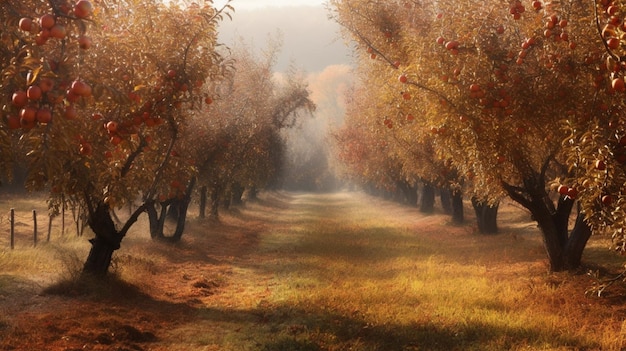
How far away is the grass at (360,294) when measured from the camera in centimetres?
869

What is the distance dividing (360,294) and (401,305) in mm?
1265

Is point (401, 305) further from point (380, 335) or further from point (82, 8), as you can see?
point (82, 8)

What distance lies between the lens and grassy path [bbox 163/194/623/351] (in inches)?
337

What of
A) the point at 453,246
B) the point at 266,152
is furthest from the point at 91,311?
the point at 266,152

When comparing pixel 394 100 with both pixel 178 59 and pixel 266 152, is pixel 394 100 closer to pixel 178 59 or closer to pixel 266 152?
pixel 178 59

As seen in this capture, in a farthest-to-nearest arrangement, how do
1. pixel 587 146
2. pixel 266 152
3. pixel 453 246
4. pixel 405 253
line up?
pixel 266 152
pixel 453 246
pixel 405 253
pixel 587 146

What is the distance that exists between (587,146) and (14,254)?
50.8 ft

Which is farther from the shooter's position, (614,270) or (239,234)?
(239,234)

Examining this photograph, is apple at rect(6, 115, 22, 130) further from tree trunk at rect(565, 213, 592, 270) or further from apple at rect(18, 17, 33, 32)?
tree trunk at rect(565, 213, 592, 270)

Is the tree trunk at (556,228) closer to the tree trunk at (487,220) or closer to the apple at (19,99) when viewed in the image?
the tree trunk at (487,220)

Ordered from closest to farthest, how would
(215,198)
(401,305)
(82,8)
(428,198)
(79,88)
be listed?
(79,88) < (82,8) < (401,305) < (215,198) < (428,198)

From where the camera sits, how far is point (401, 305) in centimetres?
1094

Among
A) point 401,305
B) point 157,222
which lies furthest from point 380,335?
point 157,222

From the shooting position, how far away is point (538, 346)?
802 centimetres
